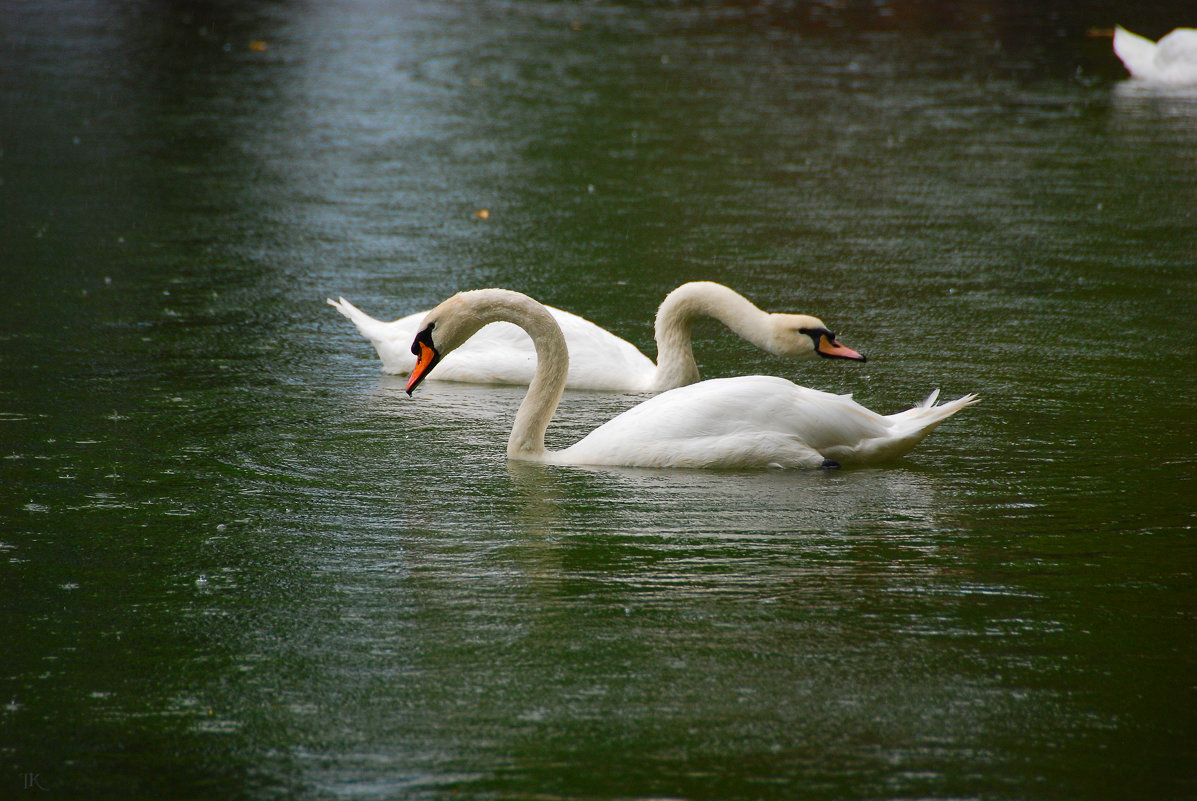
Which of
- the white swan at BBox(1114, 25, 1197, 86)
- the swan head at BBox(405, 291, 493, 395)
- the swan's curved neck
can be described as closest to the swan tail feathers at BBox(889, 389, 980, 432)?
the swan's curved neck

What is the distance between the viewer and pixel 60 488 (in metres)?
6.07

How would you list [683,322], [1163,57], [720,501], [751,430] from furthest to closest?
[1163,57] < [683,322] < [751,430] < [720,501]

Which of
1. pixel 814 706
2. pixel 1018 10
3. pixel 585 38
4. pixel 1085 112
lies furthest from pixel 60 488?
pixel 1018 10

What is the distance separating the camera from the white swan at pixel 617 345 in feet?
24.1

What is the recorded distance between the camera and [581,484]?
627 cm

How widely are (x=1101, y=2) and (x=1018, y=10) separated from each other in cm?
213

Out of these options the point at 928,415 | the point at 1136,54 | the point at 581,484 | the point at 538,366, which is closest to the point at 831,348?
the point at 928,415

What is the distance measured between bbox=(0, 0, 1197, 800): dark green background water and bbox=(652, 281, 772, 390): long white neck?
392 mm

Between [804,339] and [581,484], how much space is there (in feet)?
5.08

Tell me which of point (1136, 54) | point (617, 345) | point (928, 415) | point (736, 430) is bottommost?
point (617, 345)

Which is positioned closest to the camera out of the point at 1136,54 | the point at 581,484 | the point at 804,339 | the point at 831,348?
the point at 581,484

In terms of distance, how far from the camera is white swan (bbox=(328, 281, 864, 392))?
24.1ft
